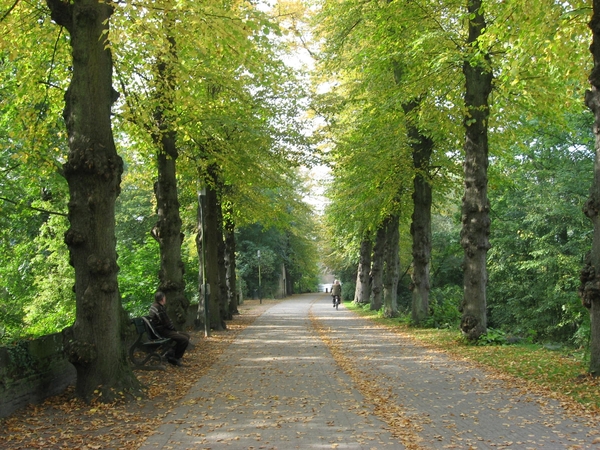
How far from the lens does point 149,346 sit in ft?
37.7

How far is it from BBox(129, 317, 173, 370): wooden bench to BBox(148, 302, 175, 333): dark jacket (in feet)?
0.51

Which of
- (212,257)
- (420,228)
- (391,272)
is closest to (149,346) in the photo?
(212,257)

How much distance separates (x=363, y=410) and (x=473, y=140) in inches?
360

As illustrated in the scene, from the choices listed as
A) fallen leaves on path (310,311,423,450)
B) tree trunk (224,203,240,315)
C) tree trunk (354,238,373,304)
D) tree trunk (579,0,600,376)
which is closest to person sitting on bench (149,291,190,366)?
fallen leaves on path (310,311,423,450)

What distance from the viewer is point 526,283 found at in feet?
94.1

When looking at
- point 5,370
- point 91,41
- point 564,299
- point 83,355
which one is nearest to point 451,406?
point 83,355

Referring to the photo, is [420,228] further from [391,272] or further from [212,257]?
[212,257]

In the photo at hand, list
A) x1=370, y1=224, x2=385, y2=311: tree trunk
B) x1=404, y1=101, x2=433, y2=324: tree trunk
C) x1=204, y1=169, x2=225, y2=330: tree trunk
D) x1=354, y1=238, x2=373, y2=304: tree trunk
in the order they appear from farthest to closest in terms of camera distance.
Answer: x1=354, y1=238, x2=373, y2=304: tree trunk → x1=370, y1=224, x2=385, y2=311: tree trunk → x1=404, y1=101, x2=433, y2=324: tree trunk → x1=204, y1=169, x2=225, y2=330: tree trunk

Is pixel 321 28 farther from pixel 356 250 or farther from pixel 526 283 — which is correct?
pixel 356 250

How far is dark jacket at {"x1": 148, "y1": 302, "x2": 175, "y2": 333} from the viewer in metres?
11.9

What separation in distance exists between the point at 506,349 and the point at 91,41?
34.5 feet

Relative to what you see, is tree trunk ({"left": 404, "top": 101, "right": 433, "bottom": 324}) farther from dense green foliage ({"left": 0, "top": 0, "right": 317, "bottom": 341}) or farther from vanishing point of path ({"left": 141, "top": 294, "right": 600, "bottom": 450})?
vanishing point of path ({"left": 141, "top": 294, "right": 600, "bottom": 450})

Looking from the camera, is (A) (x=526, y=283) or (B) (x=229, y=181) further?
(A) (x=526, y=283)

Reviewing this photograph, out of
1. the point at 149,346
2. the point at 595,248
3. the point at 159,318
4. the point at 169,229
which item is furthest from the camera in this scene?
the point at 169,229
